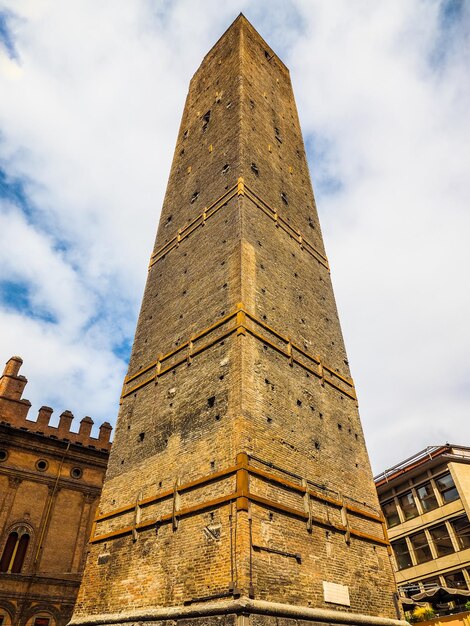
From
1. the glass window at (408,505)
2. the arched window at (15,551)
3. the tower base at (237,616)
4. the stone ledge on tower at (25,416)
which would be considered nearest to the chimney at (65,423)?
the stone ledge on tower at (25,416)

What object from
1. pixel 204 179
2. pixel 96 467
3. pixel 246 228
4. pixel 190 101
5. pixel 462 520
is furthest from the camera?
pixel 190 101

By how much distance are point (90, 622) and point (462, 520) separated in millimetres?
17189

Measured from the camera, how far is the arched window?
679 inches

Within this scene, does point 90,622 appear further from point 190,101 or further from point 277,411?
point 190,101

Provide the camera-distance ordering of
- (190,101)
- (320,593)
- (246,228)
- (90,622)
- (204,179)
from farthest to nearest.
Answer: (190,101), (204,179), (246,228), (90,622), (320,593)

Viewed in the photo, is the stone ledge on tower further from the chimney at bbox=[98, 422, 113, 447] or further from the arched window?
the arched window

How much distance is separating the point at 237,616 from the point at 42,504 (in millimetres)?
15655

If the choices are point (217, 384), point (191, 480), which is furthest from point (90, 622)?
point (217, 384)

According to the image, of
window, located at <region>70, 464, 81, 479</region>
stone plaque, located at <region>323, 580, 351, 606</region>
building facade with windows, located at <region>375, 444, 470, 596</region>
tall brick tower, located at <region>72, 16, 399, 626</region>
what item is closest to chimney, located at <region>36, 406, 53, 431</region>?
window, located at <region>70, 464, 81, 479</region>

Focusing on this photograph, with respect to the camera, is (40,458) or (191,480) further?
(40,458)

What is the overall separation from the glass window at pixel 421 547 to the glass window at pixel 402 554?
20.8 inches

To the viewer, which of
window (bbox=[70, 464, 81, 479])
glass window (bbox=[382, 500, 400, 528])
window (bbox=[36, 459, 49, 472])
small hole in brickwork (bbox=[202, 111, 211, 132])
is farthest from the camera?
glass window (bbox=[382, 500, 400, 528])

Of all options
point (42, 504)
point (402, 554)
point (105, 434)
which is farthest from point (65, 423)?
point (402, 554)

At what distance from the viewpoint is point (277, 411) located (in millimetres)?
9688
